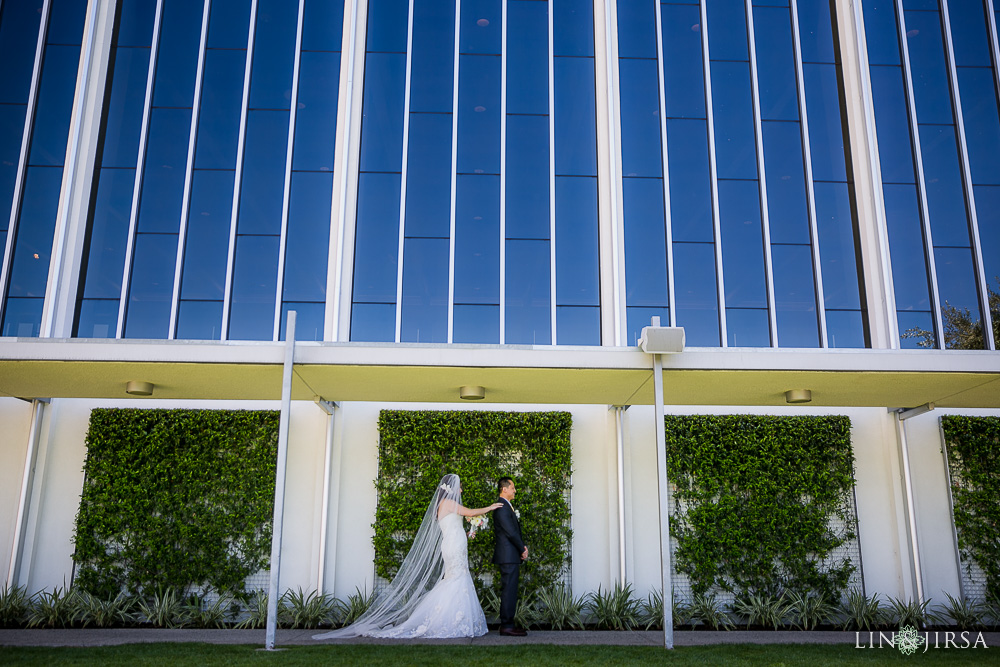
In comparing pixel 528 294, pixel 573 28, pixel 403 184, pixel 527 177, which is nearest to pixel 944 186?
pixel 573 28

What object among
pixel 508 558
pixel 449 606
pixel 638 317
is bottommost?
pixel 449 606

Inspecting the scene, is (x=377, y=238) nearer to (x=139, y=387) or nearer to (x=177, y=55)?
(x=139, y=387)

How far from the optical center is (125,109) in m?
10.9

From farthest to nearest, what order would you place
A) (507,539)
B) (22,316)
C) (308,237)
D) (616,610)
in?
(308,237), (22,316), (616,610), (507,539)

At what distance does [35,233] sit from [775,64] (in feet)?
35.9

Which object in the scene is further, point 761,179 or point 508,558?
point 761,179

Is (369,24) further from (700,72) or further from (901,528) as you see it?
(901,528)

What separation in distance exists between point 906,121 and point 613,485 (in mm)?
7067

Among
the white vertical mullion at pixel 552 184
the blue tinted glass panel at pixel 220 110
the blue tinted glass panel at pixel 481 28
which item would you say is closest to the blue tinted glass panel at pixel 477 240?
the white vertical mullion at pixel 552 184

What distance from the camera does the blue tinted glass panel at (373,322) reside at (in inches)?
402

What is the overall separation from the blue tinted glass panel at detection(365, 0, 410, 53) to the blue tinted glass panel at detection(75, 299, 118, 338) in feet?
17.2

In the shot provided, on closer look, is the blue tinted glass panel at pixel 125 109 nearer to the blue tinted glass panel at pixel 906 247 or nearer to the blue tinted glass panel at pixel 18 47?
the blue tinted glass panel at pixel 18 47

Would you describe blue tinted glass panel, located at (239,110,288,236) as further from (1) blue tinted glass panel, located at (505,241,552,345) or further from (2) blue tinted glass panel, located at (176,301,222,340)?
(1) blue tinted glass panel, located at (505,241,552,345)

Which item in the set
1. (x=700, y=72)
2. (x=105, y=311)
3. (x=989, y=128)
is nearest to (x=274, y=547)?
(x=105, y=311)
